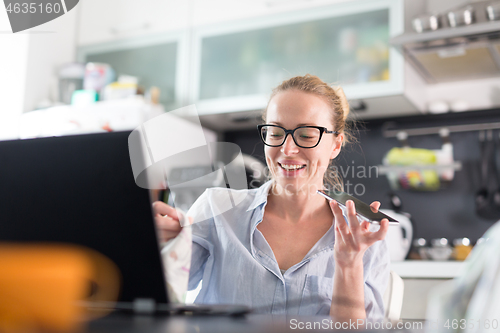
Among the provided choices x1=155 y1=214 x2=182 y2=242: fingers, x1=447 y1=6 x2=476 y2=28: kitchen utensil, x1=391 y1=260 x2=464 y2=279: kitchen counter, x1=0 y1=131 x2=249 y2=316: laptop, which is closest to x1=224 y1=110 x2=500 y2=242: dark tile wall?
x1=391 y1=260 x2=464 y2=279: kitchen counter

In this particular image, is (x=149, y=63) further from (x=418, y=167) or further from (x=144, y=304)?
(x=144, y=304)

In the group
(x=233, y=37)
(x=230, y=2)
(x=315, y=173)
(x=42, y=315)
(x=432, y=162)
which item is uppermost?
(x=230, y=2)

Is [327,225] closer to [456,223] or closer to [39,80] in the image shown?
[456,223]

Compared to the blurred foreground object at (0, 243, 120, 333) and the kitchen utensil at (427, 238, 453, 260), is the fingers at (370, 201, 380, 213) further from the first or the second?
the kitchen utensil at (427, 238, 453, 260)

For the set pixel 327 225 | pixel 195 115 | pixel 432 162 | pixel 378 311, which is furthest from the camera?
pixel 195 115

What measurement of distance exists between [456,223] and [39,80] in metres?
2.25

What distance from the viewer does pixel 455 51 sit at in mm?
1892

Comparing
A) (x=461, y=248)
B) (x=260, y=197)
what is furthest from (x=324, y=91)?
(x=461, y=248)

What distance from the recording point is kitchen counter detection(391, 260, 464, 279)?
1762 millimetres

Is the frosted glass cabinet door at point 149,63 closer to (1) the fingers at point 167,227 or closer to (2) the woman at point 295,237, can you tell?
(2) the woman at point 295,237

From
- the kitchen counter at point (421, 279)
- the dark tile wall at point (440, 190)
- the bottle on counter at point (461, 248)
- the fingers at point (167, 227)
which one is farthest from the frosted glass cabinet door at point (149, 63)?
the fingers at point (167, 227)

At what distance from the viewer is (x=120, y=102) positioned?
92.0 inches

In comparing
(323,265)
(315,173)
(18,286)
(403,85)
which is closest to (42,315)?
(18,286)

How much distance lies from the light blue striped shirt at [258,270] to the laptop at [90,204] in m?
0.45
